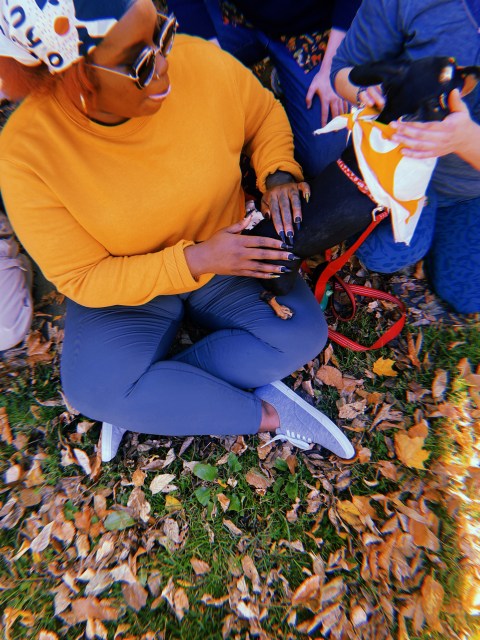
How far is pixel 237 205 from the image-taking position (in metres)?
2.46

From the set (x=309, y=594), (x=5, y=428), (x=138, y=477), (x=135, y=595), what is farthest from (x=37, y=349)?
(x=309, y=594)

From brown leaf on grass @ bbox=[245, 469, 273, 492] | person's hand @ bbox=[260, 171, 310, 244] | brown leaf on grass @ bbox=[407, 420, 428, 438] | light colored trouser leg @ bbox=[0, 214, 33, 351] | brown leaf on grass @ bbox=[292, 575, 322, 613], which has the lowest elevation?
brown leaf on grass @ bbox=[292, 575, 322, 613]

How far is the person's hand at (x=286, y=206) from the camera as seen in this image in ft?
6.84

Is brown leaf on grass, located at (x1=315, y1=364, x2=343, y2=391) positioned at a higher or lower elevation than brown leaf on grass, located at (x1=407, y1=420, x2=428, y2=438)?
higher

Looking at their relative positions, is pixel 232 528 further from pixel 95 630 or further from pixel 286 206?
pixel 286 206

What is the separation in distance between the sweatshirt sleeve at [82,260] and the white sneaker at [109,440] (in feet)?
2.82

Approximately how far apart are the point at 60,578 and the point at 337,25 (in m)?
3.47

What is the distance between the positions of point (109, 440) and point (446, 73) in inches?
95.5

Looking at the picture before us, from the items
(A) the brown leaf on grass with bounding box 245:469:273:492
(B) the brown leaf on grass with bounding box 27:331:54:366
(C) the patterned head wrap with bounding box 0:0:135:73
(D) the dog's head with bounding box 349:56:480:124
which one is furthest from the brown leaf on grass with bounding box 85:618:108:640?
(D) the dog's head with bounding box 349:56:480:124

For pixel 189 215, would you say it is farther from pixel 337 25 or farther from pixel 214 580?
pixel 214 580

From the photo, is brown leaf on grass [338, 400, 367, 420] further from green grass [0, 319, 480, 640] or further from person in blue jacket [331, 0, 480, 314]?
person in blue jacket [331, 0, 480, 314]

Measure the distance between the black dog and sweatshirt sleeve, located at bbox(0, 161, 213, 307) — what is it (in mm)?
464

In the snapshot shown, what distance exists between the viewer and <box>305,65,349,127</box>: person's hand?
261 centimetres

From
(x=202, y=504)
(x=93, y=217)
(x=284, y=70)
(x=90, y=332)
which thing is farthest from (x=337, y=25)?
(x=202, y=504)
